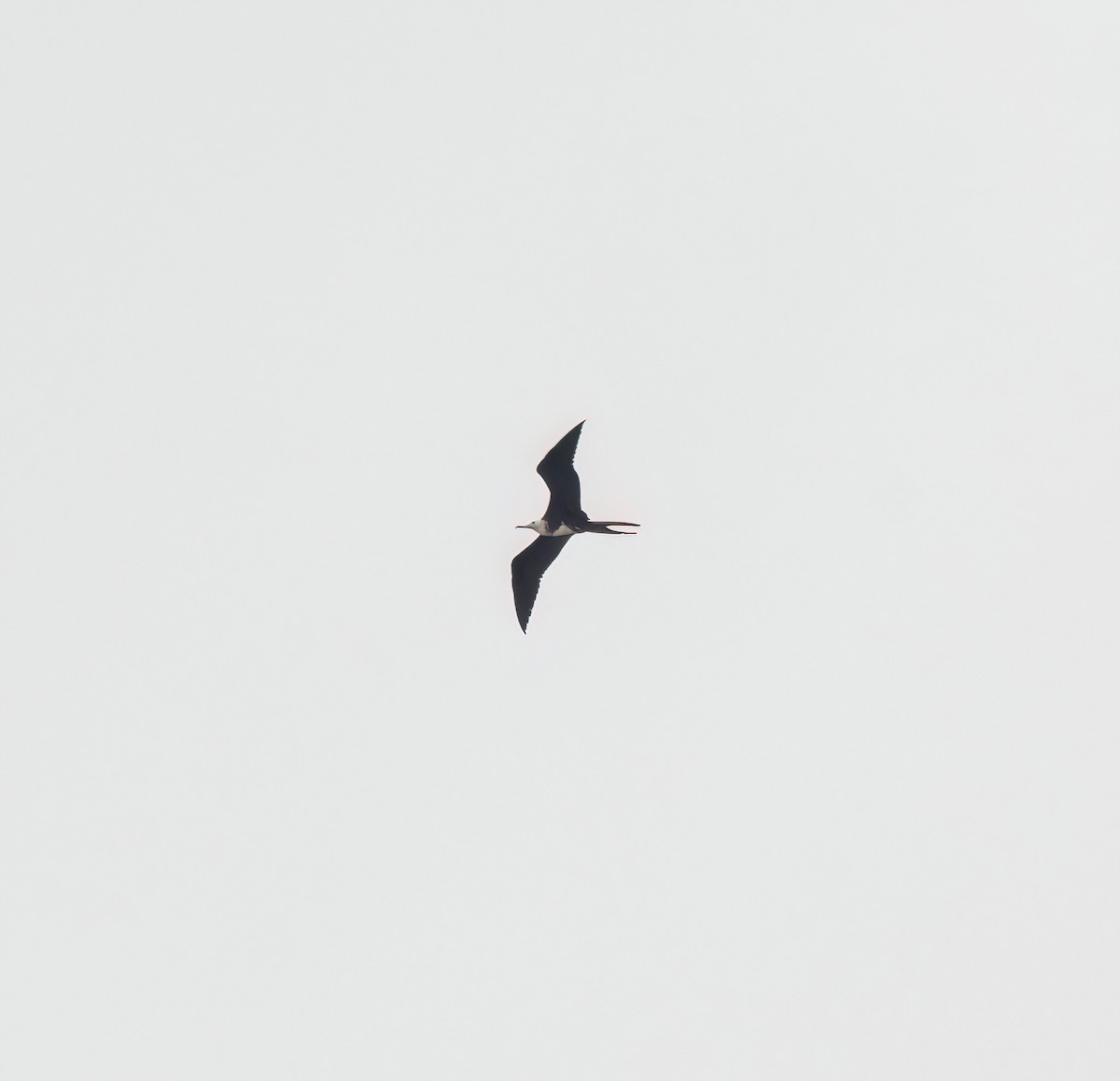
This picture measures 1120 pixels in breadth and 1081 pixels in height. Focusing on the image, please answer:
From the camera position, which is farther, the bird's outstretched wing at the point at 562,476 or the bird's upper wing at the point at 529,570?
the bird's upper wing at the point at 529,570

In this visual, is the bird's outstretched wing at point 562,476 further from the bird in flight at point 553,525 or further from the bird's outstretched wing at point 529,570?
the bird's outstretched wing at point 529,570

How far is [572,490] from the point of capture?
96.6 feet

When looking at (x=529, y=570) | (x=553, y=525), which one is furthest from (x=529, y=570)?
(x=553, y=525)

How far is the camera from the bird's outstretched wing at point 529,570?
31.6m

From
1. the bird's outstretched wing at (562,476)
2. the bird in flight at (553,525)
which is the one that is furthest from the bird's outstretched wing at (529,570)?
the bird's outstretched wing at (562,476)

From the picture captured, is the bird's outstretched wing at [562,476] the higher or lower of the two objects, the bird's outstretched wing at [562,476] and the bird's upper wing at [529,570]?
the higher

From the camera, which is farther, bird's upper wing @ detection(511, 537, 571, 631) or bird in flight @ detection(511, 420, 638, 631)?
bird's upper wing @ detection(511, 537, 571, 631)

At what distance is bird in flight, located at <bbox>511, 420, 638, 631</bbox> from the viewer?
94.6 feet

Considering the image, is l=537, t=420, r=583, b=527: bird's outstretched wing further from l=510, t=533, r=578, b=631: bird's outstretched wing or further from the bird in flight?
l=510, t=533, r=578, b=631: bird's outstretched wing

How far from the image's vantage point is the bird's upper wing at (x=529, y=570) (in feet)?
104

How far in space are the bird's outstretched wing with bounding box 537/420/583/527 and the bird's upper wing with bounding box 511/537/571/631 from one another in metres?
1.46

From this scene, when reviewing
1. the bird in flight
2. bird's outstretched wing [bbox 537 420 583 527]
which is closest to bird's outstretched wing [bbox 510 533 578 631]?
the bird in flight

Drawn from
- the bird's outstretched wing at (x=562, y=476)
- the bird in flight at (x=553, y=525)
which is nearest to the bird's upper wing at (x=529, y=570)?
the bird in flight at (x=553, y=525)

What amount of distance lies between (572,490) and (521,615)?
354 cm
